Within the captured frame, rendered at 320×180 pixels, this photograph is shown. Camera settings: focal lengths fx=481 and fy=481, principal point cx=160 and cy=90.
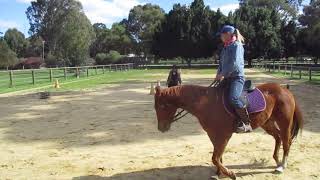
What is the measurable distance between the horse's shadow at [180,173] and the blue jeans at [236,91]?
3.53ft

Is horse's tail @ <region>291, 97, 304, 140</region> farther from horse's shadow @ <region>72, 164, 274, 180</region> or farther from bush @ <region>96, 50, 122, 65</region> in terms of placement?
bush @ <region>96, 50, 122, 65</region>

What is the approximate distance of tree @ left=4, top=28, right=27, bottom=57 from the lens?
400 ft

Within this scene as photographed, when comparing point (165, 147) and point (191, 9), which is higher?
point (191, 9)

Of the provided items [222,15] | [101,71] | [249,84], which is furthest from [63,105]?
[222,15]

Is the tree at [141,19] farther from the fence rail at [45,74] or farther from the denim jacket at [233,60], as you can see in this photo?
the denim jacket at [233,60]

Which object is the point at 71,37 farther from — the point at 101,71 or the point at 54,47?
the point at 101,71

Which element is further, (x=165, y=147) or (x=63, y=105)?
(x=63, y=105)

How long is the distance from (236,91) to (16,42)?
125013 mm

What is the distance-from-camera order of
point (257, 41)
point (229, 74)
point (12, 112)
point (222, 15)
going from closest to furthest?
point (229, 74) < point (12, 112) < point (257, 41) < point (222, 15)

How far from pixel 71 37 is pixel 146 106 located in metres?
64.6

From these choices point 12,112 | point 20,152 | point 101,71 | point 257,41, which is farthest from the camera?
point 257,41

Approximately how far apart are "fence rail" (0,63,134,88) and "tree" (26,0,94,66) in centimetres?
1666

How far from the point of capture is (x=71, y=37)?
78375mm

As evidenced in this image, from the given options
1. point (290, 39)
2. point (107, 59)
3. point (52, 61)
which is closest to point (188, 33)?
point (107, 59)
